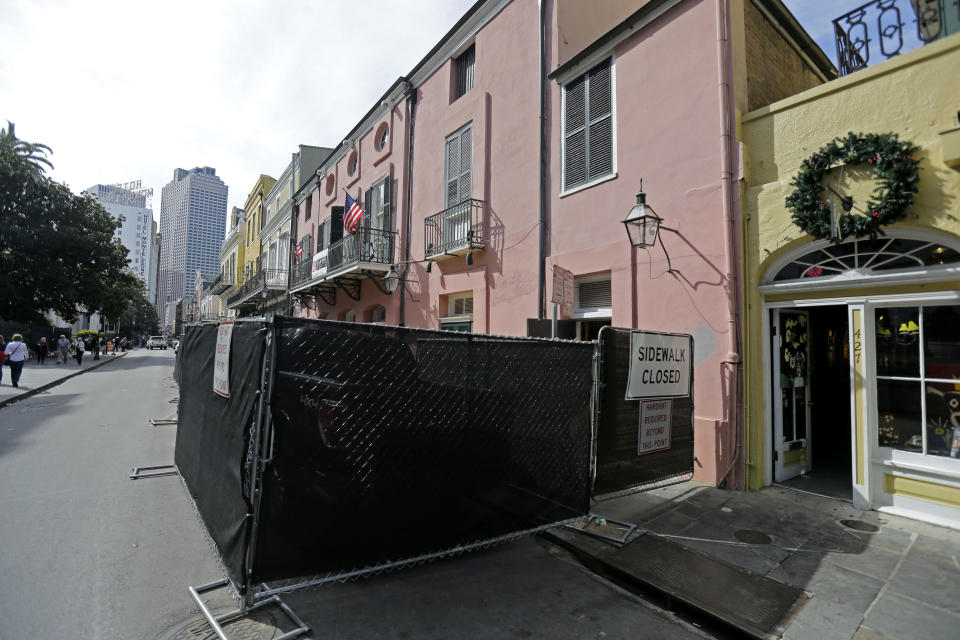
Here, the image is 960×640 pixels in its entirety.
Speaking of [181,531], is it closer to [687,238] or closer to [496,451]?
[496,451]

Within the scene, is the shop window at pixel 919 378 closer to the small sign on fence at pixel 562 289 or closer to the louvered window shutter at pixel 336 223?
the small sign on fence at pixel 562 289

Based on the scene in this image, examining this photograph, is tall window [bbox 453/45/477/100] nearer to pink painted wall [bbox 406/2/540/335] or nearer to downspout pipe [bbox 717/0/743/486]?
pink painted wall [bbox 406/2/540/335]

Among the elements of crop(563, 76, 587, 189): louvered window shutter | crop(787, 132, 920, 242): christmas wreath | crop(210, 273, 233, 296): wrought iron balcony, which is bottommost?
crop(787, 132, 920, 242): christmas wreath

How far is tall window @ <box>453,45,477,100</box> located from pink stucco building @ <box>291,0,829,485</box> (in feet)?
0.14

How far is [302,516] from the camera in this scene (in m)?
2.99

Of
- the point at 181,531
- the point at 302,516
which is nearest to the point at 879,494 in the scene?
the point at 302,516

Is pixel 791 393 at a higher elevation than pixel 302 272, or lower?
lower

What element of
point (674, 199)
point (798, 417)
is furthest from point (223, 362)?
point (798, 417)

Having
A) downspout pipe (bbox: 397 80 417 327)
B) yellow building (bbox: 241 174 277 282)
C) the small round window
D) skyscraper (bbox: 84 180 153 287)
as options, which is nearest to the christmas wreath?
downspout pipe (bbox: 397 80 417 327)

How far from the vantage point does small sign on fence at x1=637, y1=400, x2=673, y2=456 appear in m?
5.02

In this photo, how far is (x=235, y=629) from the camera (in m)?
3.02

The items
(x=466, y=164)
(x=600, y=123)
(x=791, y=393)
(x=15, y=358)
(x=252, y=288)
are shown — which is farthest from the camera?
(x=252, y=288)

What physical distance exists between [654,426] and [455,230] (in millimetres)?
7751

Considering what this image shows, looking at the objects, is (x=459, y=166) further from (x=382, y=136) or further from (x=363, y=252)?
(x=382, y=136)
